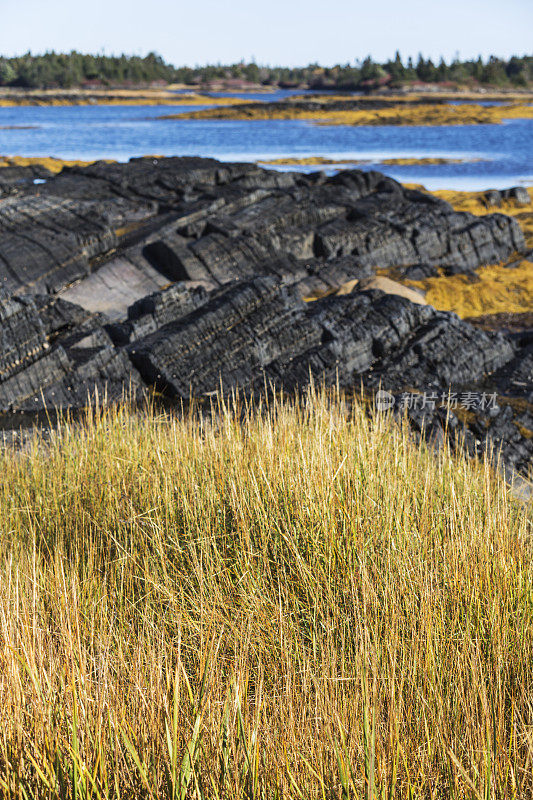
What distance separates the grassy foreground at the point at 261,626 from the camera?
7.80ft

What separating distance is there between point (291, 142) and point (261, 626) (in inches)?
1910

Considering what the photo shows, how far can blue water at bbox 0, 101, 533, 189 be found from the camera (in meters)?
35.6

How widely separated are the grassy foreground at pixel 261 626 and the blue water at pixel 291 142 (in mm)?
27120

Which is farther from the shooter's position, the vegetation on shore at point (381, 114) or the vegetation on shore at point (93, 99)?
the vegetation on shore at point (93, 99)

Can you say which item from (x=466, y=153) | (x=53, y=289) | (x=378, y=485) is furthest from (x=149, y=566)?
(x=466, y=153)

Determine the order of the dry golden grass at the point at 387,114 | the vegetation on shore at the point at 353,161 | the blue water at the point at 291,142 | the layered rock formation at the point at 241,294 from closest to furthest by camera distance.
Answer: the layered rock formation at the point at 241,294 → the vegetation on shore at the point at 353,161 → the blue water at the point at 291,142 → the dry golden grass at the point at 387,114

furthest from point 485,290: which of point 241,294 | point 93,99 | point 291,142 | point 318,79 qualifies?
point 318,79

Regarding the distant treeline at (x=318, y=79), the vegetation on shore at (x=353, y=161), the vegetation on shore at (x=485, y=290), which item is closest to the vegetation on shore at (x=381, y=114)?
the vegetation on shore at (x=353, y=161)

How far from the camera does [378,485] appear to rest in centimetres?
443

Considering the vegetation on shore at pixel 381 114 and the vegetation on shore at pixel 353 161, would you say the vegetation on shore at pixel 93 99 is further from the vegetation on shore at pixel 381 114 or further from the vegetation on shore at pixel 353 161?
the vegetation on shore at pixel 353 161

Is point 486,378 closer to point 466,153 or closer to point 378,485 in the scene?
point 378,485

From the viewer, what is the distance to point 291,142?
48750 millimetres

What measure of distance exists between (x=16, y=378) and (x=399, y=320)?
5.38 m

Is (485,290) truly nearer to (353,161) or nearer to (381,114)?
(353,161)
